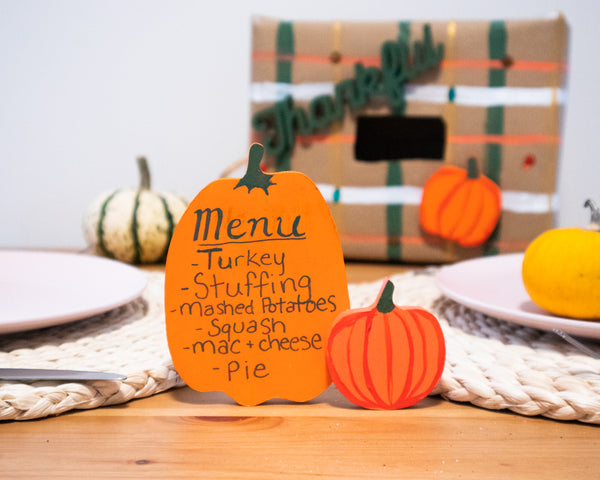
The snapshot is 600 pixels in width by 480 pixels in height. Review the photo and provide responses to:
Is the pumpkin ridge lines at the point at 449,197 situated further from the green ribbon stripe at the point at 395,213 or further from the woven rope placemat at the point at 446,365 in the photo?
the woven rope placemat at the point at 446,365

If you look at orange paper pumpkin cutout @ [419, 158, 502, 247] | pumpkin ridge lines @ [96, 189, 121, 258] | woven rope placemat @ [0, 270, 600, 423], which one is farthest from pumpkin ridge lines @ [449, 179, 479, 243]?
pumpkin ridge lines @ [96, 189, 121, 258]

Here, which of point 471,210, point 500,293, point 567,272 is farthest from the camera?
point 471,210

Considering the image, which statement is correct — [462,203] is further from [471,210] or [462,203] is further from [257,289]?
[257,289]

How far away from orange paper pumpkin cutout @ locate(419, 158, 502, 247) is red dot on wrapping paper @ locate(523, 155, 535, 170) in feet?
0.23

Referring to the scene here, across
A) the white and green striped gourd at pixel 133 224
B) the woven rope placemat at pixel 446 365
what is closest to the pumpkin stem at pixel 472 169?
the woven rope placemat at pixel 446 365

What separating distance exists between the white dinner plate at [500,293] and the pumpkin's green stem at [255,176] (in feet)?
0.82

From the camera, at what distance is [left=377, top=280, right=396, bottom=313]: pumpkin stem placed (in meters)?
0.38

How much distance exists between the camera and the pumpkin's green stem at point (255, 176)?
15.7 inches

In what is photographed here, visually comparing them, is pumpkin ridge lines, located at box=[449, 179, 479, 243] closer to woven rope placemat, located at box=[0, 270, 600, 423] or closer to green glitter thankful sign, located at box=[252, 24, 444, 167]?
green glitter thankful sign, located at box=[252, 24, 444, 167]

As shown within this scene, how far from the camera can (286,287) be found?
1.32ft

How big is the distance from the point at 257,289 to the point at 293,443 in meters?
0.12

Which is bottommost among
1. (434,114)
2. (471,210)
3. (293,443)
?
(293,443)

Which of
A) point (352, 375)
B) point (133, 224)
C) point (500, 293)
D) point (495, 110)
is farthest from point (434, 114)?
point (352, 375)

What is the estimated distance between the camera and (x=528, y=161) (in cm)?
95
